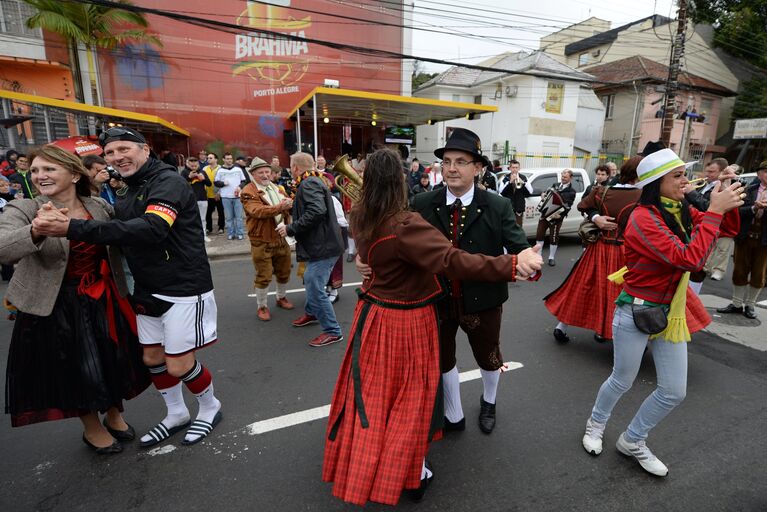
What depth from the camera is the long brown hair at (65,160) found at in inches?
91.1

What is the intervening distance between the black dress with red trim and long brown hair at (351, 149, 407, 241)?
5.62 ft

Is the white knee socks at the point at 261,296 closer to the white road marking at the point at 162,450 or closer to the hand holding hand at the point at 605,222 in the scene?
the white road marking at the point at 162,450

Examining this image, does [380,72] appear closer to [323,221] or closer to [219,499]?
[323,221]

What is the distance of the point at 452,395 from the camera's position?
2.81 metres

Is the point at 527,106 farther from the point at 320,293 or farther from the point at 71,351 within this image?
the point at 71,351

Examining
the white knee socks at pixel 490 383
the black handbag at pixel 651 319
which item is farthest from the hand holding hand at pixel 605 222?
the white knee socks at pixel 490 383

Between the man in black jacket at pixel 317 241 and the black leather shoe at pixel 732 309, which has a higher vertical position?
the man in black jacket at pixel 317 241

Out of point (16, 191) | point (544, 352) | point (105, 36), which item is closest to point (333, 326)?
point (544, 352)

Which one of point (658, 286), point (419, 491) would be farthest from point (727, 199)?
point (419, 491)

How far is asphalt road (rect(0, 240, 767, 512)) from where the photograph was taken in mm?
2334

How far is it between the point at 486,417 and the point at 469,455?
35 centimetres

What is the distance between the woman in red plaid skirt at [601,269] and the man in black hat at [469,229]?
1.98 meters

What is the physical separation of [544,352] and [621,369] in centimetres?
178

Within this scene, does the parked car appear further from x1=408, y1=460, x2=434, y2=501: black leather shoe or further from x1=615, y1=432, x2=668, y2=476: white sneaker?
x1=408, y1=460, x2=434, y2=501: black leather shoe
